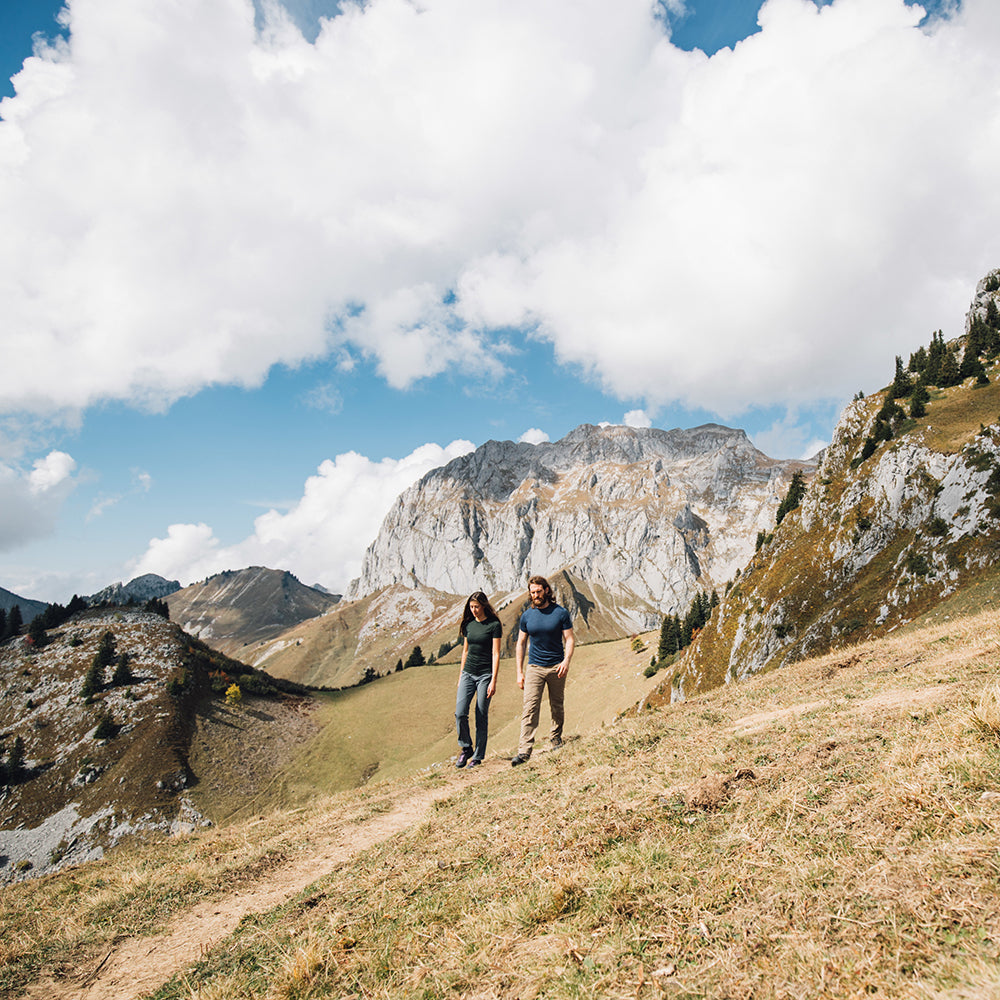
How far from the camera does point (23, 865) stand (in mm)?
46500

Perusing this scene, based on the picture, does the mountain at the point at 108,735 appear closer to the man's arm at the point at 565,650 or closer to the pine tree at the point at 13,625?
the pine tree at the point at 13,625

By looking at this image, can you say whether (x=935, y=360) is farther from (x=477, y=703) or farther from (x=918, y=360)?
(x=477, y=703)

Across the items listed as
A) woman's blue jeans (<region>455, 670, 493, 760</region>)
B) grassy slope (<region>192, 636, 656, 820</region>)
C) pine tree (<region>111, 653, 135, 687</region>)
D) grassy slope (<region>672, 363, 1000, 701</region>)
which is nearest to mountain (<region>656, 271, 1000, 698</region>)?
grassy slope (<region>672, 363, 1000, 701</region>)

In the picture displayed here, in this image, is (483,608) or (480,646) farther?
(483,608)

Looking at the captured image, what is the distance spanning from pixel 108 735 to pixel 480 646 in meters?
74.4

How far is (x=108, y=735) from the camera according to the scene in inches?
2440

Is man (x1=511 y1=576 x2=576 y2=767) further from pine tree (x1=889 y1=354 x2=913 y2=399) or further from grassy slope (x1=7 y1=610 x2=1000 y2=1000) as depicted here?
pine tree (x1=889 y1=354 x2=913 y2=399)

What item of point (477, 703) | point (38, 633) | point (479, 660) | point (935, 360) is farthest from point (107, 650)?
point (935, 360)

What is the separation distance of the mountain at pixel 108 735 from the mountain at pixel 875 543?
194 ft

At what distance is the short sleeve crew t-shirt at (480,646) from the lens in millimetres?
13344

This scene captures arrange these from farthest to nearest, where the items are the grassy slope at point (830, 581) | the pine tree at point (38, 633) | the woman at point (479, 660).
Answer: the pine tree at point (38, 633) < the grassy slope at point (830, 581) < the woman at point (479, 660)

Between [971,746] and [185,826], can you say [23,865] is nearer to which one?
[185,826]

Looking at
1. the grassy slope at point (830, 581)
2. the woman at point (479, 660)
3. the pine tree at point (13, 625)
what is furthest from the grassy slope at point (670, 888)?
the pine tree at point (13, 625)

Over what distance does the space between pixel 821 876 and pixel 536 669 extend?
9.09 meters
